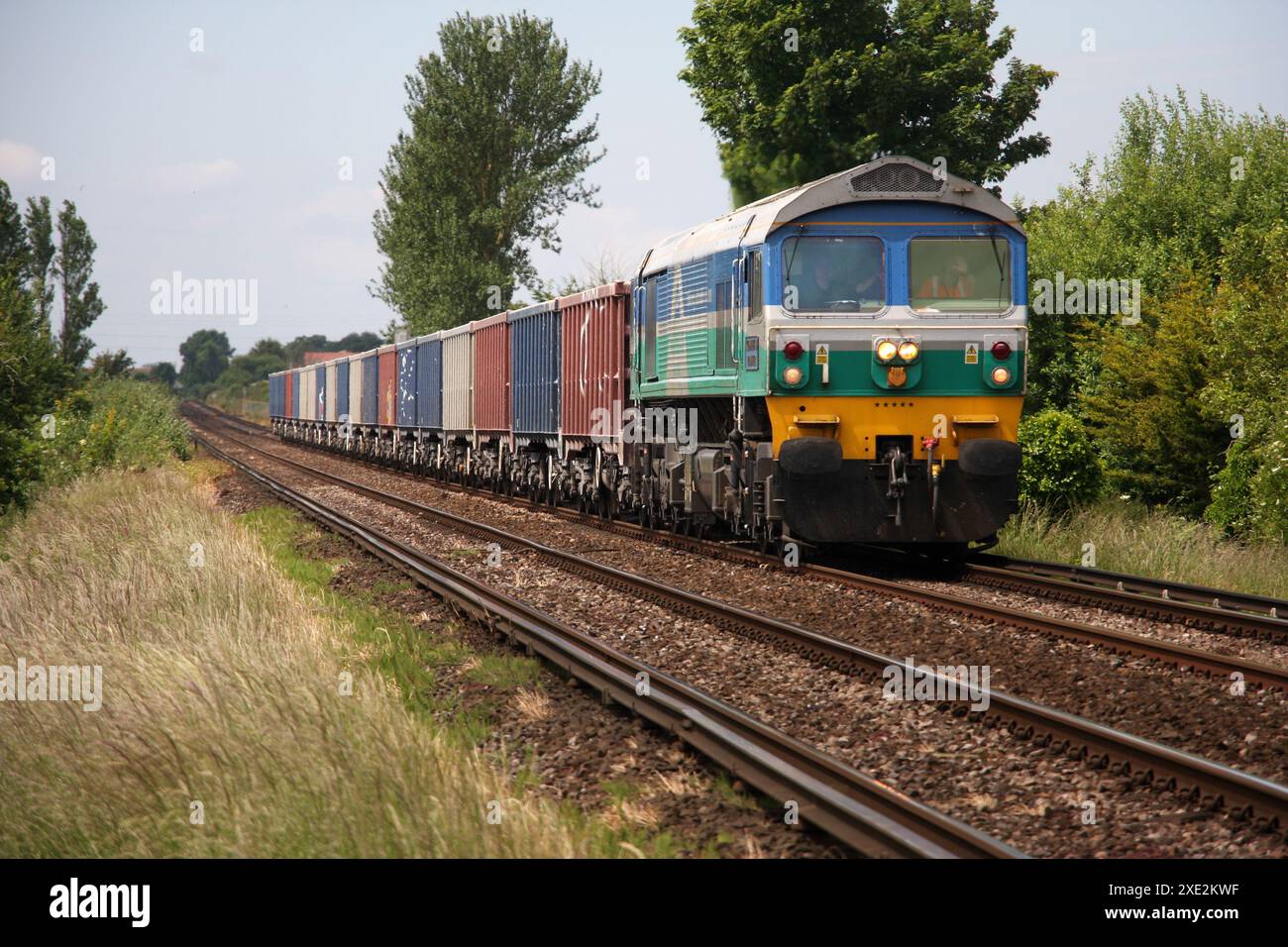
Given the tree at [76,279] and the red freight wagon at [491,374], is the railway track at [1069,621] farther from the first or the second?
the tree at [76,279]

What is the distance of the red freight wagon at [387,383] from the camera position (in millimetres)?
36969

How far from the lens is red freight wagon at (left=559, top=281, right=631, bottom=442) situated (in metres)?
18.1

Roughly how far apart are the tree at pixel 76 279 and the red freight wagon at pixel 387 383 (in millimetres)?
37790

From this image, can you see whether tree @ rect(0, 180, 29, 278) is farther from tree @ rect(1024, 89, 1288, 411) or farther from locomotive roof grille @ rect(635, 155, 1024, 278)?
locomotive roof grille @ rect(635, 155, 1024, 278)

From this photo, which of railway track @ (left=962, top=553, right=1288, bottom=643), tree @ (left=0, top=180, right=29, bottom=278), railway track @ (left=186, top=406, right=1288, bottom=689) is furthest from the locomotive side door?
tree @ (left=0, top=180, right=29, bottom=278)

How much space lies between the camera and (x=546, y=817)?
4855 mm

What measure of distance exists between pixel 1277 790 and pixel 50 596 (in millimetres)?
9292

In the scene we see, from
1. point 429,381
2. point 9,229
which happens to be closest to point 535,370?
point 429,381

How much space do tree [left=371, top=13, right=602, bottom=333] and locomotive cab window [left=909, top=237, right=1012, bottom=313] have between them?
32940 millimetres

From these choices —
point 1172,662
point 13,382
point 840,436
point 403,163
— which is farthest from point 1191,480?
point 403,163

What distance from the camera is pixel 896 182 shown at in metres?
12.7

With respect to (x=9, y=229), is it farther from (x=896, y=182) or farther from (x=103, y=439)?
(x=896, y=182)

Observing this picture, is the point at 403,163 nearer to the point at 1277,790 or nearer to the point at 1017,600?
the point at 1017,600

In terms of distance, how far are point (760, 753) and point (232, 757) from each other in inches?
91.4
